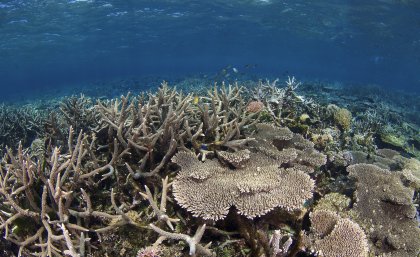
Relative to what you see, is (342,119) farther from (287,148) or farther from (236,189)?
(236,189)

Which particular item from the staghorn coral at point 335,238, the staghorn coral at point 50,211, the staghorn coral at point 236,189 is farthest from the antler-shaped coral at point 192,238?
the staghorn coral at point 335,238

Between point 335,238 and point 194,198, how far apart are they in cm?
146

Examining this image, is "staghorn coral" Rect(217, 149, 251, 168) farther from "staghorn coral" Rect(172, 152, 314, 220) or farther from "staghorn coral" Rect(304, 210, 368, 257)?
"staghorn coral" Rect(304, 210, 368, 257)

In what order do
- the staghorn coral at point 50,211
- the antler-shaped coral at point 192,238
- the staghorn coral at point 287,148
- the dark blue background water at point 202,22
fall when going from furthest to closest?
the dark blue background water at point 202,22
the staghorn coral at point 287,148
the staghorn coral at point 50,211
the antler-shaped coral at point 192,238

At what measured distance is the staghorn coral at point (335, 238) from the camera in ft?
8.94

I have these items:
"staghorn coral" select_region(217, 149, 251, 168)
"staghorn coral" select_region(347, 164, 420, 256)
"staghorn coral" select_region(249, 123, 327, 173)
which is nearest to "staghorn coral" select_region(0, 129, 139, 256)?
"staghorn coral" select_region(217, 149, 251, 168)

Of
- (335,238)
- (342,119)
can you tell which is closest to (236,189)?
(335,238)

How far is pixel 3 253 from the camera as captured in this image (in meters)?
3.26

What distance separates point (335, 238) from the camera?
2.82 m

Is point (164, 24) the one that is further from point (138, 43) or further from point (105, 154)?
point (105, 154)

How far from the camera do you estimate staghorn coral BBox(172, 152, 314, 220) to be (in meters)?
2.72

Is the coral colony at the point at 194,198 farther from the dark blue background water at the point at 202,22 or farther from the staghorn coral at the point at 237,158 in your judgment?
the dark blue background water at the point at 202,22

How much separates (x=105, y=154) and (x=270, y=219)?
2.34 meters

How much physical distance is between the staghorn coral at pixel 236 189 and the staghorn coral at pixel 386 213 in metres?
1.28
